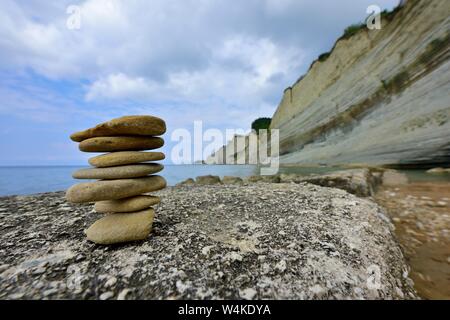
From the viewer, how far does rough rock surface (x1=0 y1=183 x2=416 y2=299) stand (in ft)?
5.31

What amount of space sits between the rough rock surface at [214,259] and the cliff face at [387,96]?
11.5 metres

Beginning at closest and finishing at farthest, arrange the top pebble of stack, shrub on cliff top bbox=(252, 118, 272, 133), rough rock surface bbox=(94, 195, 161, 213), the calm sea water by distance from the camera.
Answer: the top pebble of stack, rough rock surface bbox=(94, 195, 161, 213), the calm sea water, shrub on cliff top bbox=(252, 118, 272, 133)

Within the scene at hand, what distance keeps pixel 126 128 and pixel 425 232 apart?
16.6 ft

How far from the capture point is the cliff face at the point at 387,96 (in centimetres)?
1041

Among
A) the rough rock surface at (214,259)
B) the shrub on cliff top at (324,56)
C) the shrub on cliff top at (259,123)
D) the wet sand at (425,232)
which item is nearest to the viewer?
the rough rock surface at (214,259)

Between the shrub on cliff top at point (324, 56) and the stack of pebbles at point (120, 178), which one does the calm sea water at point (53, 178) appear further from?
the shrub on cliff top at point (324, 56)

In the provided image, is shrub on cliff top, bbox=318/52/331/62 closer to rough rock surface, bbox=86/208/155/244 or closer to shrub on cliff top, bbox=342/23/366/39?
shrub on cliff top, bbox=342/23/366/39

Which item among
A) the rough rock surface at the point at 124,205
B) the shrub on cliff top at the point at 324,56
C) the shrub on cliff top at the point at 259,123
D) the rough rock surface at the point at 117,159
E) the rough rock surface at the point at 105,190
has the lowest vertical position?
the rough rock surface at the point at 124,205

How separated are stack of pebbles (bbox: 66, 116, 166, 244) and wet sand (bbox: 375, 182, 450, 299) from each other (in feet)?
10.5

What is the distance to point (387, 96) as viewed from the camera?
13523 millimetres

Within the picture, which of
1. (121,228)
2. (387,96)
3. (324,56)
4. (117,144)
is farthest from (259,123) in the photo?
(121,228)

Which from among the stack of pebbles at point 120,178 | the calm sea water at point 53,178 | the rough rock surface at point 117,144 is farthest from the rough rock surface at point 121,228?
the calm sea water at point 53,178

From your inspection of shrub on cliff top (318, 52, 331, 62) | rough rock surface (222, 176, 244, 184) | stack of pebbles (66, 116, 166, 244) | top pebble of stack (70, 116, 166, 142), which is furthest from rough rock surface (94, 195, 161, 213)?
shrub on cliff top (318, 52, 331, 62)
